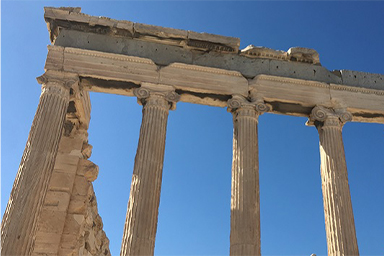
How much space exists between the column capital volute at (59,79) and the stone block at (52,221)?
215 inches

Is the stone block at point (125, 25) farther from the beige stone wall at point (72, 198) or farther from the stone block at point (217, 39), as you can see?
the beige stone wall at point (72, 198)

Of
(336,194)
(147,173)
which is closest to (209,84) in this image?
(147,173)

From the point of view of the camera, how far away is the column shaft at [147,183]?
14.5 metres

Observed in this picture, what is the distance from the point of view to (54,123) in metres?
16.1

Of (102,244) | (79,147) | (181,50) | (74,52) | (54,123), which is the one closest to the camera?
(54,123)

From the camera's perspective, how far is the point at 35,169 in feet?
49.5

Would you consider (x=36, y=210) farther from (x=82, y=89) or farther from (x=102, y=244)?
(x=102, y=244)

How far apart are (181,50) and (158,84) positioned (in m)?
2.09

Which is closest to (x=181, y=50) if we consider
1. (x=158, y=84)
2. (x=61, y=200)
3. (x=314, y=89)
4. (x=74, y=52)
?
(x=158, y=84)

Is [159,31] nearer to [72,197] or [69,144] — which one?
[69,144]

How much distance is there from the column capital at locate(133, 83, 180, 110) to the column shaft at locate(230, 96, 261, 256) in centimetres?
→ 257

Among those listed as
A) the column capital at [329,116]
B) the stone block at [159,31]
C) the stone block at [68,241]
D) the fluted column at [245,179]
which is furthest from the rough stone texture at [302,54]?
the stone block at [68,241]

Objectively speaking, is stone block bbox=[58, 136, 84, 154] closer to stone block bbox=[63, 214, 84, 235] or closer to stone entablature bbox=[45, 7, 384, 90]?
stone block bbox=[63, 214, 84, 235]

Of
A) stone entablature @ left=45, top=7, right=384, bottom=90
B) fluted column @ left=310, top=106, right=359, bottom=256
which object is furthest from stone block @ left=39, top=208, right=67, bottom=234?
fluted column @ left=310, top=106, right=359, bottom=256
